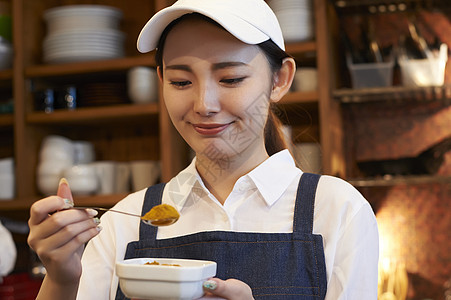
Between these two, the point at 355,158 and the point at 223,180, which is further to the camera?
the point at 355,158

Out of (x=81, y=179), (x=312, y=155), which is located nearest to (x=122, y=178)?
(x=81, y=179)

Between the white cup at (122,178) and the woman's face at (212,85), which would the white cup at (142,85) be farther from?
the woman's face at (212,85)

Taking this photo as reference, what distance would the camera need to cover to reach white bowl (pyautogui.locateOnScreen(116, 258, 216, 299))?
868mm

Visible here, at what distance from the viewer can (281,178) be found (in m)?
1.22

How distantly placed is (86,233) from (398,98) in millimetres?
1740

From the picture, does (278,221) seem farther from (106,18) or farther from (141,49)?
(106,18)

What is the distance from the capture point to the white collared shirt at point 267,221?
108cm

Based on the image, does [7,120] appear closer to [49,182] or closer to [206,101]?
[49,182]

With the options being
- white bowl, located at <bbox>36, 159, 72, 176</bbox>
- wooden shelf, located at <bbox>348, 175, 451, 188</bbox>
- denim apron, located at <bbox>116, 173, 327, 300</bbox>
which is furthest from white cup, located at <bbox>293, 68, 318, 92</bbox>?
denim apron, located at <bbox>116, 173, 327, 300</bbox>

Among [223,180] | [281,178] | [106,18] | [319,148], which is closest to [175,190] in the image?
[223,180]

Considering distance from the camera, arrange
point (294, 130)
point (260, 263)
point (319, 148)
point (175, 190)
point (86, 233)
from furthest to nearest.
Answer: point (294, 130), point (319, 148), point (175, 190), point (260, 263), point (86, 233)

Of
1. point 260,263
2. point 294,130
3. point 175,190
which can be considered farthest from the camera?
point 294,130

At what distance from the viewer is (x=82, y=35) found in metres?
2.57

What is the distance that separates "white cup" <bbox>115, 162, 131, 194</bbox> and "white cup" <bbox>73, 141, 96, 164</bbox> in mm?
193
